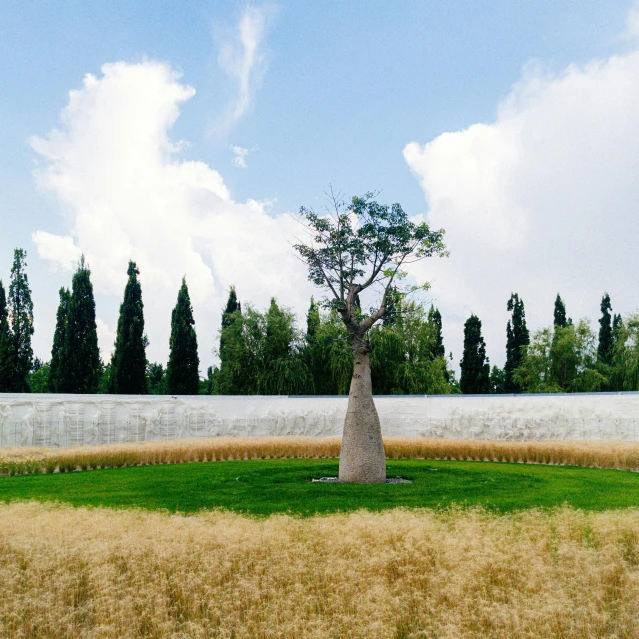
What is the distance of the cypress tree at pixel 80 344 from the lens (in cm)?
2897

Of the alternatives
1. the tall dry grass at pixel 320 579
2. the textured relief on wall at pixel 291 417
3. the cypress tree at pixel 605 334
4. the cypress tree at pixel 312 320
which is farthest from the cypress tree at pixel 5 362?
the cypress tree at pixel 605 334

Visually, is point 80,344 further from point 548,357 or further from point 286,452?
point 548,357

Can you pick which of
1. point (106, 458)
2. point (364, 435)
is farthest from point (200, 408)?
point (364, 435)

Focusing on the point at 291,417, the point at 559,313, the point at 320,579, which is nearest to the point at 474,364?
the point at 559,313

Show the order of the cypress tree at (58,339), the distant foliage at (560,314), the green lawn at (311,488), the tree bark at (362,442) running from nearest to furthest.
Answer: the green lawn at (311,488)
the tree bark at (362,442)
the cypress tree at (58,339)
the distant foliage at (560,314)

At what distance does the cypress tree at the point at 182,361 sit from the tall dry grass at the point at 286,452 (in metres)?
13.6

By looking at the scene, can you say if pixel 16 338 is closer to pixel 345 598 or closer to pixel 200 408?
pixel 200 408

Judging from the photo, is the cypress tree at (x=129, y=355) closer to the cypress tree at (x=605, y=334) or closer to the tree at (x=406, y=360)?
the tree at (x=406, y=360)

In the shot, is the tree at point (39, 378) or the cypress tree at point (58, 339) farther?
the tree at point (39, 378)

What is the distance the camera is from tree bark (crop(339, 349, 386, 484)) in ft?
38.2

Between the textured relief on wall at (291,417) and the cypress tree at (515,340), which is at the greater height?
the cypress tree at (515,340)

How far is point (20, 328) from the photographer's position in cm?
3084

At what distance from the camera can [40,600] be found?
17.5 ft

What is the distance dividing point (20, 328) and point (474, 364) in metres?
26.1
